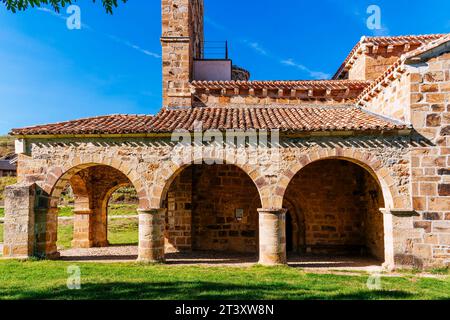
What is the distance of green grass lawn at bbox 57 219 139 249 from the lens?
14744mm

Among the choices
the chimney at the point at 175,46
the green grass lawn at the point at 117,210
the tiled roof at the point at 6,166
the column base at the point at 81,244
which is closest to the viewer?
the column base at the point at 81,244

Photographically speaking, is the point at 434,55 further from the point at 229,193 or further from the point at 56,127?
the point at 56,127

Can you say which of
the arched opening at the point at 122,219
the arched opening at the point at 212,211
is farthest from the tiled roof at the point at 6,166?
the arched opening at the point at 212,211

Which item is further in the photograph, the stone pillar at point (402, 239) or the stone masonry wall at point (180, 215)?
the stone masonry wall at point (180, 215)

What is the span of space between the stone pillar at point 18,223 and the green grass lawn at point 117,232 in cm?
494

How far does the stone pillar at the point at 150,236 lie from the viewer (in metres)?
8.68

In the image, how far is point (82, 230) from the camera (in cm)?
1280

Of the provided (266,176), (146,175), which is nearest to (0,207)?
(146,175)

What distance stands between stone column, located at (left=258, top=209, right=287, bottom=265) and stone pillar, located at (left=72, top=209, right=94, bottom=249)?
24.1 feet

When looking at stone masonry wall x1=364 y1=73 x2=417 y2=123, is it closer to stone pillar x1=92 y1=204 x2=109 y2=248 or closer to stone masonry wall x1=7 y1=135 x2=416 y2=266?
stone masonry wall x1=7 y1=135 x2=416 y2=266

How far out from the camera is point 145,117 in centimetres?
1048

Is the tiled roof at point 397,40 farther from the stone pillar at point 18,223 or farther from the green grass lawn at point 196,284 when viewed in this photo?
the stone pillar at point 18,223

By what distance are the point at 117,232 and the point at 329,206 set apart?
11445 millimetres

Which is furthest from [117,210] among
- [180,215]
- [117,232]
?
[180,215]
